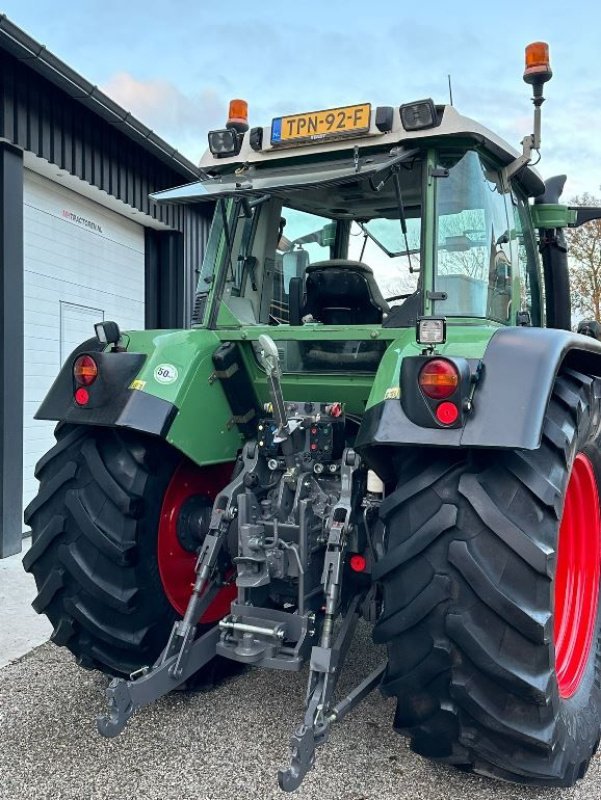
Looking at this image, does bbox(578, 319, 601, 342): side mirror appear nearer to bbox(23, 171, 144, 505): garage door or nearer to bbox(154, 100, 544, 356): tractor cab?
bbox(154, 100, 544, 356): tractor cab

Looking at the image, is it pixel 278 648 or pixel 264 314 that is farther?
pixel 264 314

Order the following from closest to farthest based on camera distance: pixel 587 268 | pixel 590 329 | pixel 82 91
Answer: pixel 590 329, pixel 82 91, pixel 587 268

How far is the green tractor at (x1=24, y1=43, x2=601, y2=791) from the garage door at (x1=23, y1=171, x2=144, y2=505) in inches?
154

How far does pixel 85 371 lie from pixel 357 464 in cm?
123

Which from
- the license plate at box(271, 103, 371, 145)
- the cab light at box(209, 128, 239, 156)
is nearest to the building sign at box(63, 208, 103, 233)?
the cab light at box(209, 128, 239, 156)

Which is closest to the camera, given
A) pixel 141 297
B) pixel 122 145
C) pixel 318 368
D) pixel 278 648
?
pixel 278 648

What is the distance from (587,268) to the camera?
18641mm

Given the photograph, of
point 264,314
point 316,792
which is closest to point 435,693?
point 316,792

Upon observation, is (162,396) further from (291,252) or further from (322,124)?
(322,124)

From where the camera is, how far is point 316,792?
2662mm

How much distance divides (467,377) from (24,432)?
219 inches

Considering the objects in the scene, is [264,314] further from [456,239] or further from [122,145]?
[122,145]

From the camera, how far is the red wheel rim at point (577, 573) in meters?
3.14

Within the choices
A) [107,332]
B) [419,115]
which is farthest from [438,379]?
[107,332]
